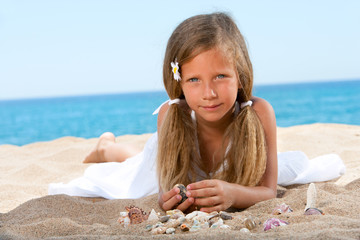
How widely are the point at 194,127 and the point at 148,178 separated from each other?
2.86 ft

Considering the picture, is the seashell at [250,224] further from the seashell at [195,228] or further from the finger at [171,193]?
the finger at [171,193]

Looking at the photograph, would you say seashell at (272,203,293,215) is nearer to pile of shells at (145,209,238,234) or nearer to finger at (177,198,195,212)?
pile of shells at (145,209,238,234)

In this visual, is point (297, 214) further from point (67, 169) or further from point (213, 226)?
point (67, 169)

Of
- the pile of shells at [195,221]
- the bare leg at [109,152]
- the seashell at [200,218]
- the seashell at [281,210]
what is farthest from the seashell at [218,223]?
the bare leg at [109,152]

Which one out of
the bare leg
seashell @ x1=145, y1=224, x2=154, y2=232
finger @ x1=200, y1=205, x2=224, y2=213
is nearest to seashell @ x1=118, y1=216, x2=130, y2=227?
seashell @ x1=145, y1=224, x2=154, y2=232

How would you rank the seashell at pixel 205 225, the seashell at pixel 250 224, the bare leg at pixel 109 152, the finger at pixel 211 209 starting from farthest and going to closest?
1. the bare leg at pixel 109 152
2. the finger at pixel 211 209
3. the seashell at pixel 205 225
4. the seashell at pixel 250 224

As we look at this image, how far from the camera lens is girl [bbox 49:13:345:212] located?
256 centimetres

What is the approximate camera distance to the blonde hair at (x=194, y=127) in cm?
267

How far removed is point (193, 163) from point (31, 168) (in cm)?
219

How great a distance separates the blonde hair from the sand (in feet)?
1.06

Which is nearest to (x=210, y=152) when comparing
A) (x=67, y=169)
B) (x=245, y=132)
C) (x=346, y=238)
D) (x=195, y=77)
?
(x=245, y=132)

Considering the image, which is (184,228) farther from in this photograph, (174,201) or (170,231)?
(174,201)

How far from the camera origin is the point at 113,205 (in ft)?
10.0

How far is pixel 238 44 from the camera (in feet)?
9.09
